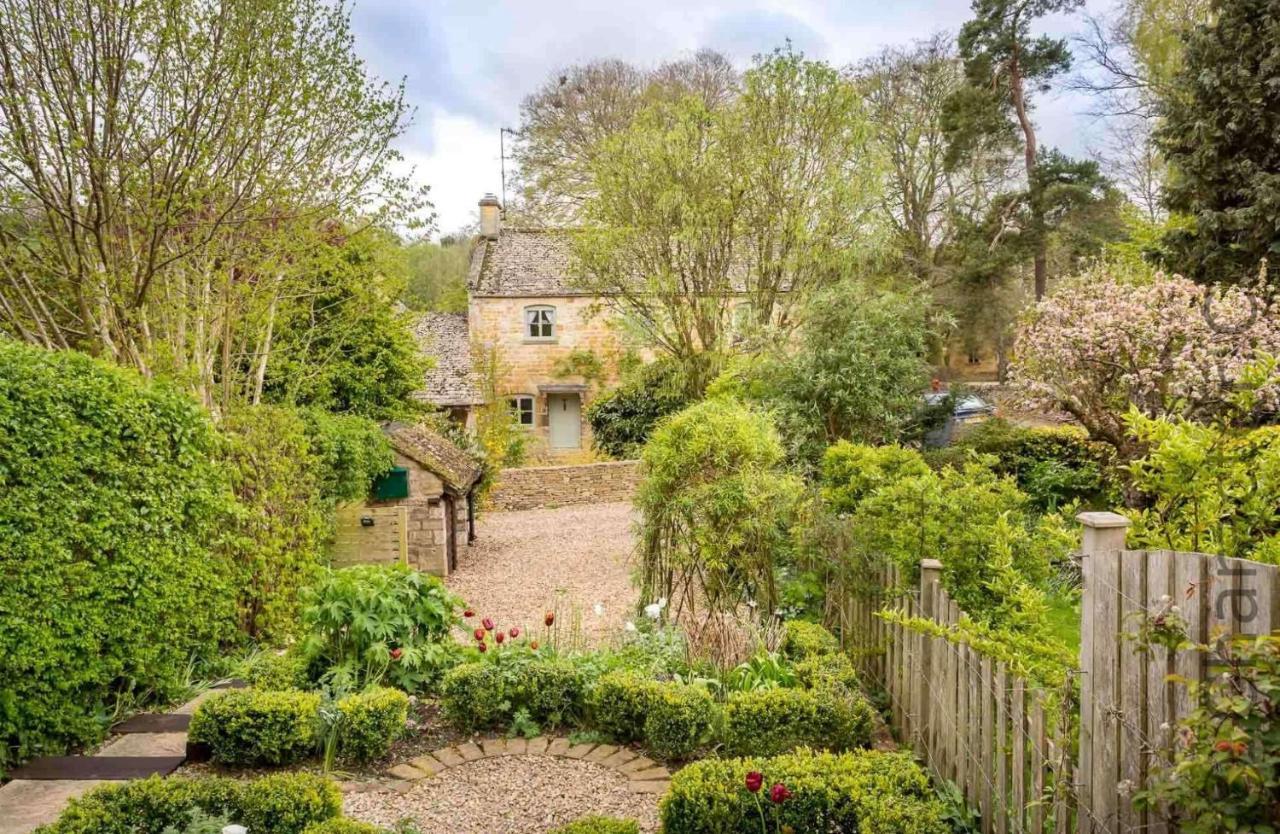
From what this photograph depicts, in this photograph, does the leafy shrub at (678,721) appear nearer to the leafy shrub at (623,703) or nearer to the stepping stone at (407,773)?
the leafy shrub at (623,703)

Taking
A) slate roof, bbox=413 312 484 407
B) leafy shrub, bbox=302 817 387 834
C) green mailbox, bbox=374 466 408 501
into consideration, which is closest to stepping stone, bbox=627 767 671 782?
leafy shrub, bbox=302 817 387 834

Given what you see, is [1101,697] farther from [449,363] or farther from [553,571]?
[449,363]

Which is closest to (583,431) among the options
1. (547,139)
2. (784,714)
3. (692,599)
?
(547,139)

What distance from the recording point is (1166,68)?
59.1 ft

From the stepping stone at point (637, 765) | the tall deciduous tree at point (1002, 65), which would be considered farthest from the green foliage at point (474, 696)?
the tall deciduous tree at point (1002, 65)

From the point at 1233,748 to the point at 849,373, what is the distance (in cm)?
1116

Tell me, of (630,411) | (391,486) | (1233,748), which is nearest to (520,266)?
(630,411)

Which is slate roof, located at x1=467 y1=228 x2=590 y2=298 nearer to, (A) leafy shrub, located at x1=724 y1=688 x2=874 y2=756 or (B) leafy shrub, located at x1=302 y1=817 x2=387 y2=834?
(A) leafy shrub, located at x1=724 y1=688 x2=874 y2=756

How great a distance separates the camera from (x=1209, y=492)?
353 cm

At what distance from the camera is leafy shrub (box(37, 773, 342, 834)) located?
A: 3.51m

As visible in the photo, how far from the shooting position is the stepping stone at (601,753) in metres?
5.07

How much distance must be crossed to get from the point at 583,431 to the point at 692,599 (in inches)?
789

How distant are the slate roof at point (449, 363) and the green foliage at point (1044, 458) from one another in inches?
550

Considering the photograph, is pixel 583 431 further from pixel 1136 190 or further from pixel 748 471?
pixel 748 471
